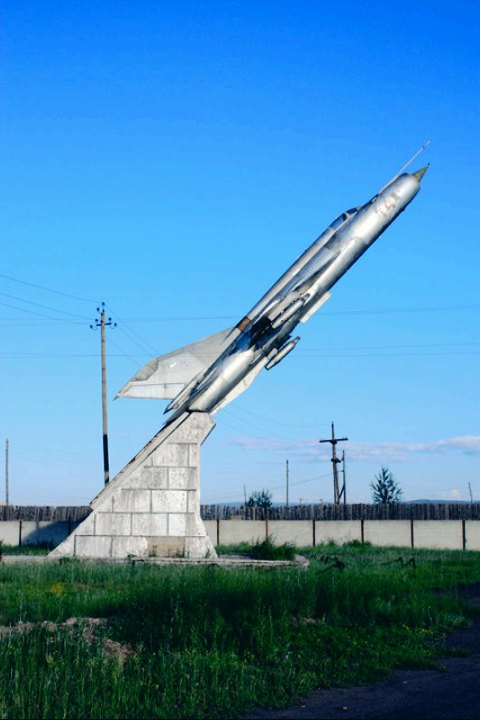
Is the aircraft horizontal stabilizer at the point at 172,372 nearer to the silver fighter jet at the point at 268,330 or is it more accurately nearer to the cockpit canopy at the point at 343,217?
the silver fighter jet at the point at 268,330

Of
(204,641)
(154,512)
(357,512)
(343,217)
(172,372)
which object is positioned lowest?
(204,641)

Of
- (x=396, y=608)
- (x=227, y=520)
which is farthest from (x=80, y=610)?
(x=227, y=520)

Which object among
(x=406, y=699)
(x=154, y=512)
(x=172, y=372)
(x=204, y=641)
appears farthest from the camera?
(x=172, y=372)

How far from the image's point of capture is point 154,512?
867 inches

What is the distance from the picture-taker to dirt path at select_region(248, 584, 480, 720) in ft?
28.1

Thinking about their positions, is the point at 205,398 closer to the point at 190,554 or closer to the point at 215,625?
the point at 190,554

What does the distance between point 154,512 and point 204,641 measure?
11166mm

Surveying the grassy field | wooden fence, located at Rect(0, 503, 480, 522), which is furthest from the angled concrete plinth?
wooden fence, located at Rect(0, 503, 480, 522)

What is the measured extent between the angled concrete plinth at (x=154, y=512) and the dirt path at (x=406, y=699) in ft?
38.9

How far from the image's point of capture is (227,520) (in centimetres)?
3278

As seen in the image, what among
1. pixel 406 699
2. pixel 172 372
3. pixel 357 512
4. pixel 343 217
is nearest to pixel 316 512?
pixel 357 512

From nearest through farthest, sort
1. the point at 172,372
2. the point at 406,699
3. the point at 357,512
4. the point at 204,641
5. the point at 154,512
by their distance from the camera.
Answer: the point at 406,699 → the point at 204,641 → the point at 154,512 → the point at 172,372 → the point at 357,512

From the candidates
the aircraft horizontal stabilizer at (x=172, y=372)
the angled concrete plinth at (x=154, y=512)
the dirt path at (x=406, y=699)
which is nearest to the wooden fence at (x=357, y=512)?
the aircraft horizontal stabilizer at (x=172, y=372)

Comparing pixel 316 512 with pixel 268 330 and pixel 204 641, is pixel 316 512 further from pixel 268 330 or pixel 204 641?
A: pixel 204 641
